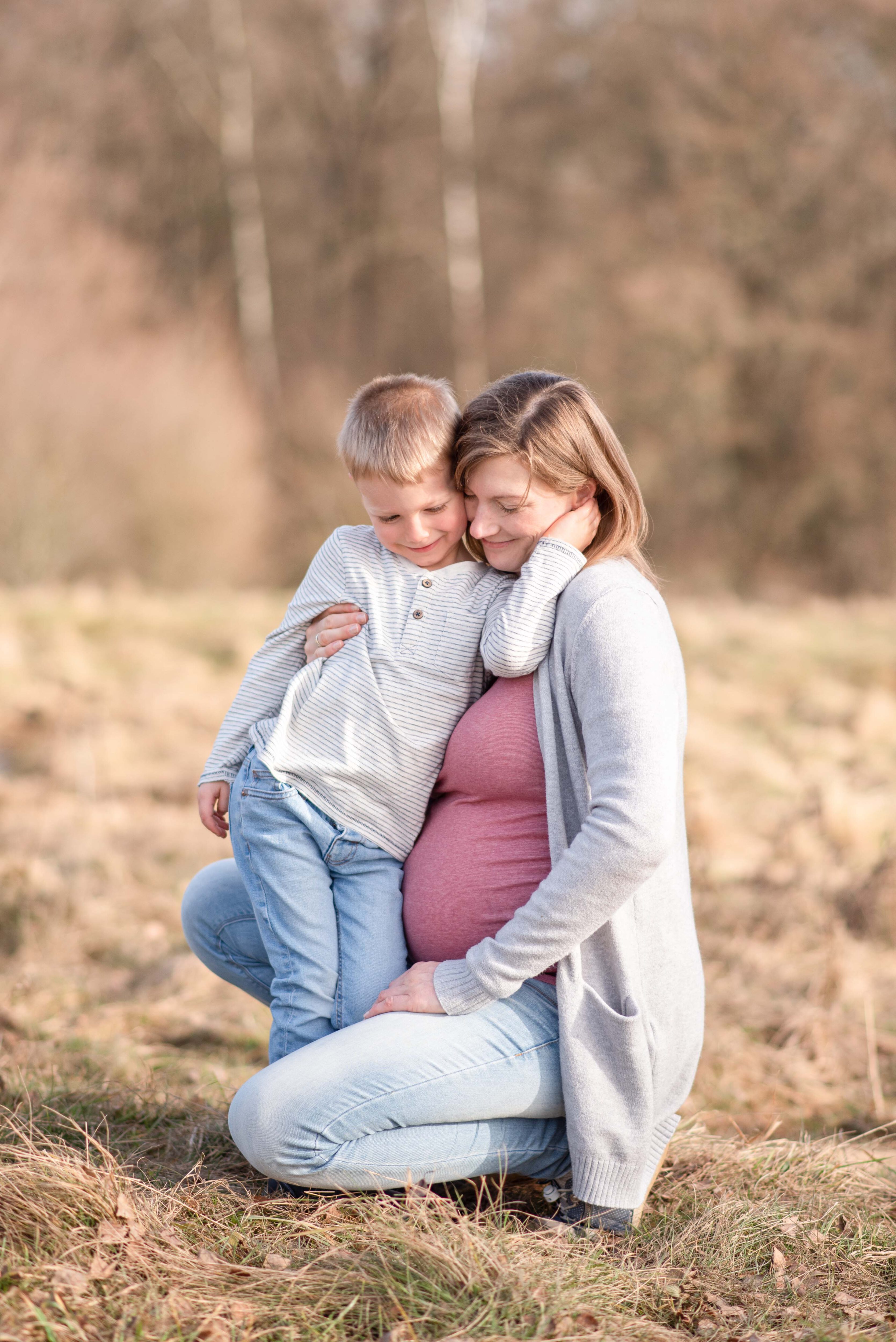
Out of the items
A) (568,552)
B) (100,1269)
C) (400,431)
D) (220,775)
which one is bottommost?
(100,1269)

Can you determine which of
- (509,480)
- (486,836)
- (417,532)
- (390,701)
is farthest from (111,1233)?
(509,480)

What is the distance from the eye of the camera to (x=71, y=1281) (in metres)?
1.91

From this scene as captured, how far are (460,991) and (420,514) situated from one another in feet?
3.08

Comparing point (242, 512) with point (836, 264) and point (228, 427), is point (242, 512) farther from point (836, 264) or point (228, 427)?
point (836, 264)

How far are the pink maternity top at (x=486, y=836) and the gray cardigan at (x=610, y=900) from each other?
0.26 ft

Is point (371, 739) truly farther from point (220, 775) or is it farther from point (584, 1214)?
point (584, 1214)

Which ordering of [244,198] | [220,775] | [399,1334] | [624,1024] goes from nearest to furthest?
[399,1334], [624,1024], [220,775], [244,198]

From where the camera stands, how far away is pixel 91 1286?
192cm

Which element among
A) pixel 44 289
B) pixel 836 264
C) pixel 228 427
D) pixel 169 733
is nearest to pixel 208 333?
pixel 228 427

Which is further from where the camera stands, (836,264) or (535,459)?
(836,264)

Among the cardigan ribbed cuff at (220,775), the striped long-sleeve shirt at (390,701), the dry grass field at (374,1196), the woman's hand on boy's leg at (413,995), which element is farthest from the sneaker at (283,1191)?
the cardigan ribbed cuff at (220,775)

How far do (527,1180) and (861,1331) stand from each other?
72 cm

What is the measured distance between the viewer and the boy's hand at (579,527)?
2348 mm

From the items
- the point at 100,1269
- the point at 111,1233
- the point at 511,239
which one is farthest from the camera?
the point at 511,239
